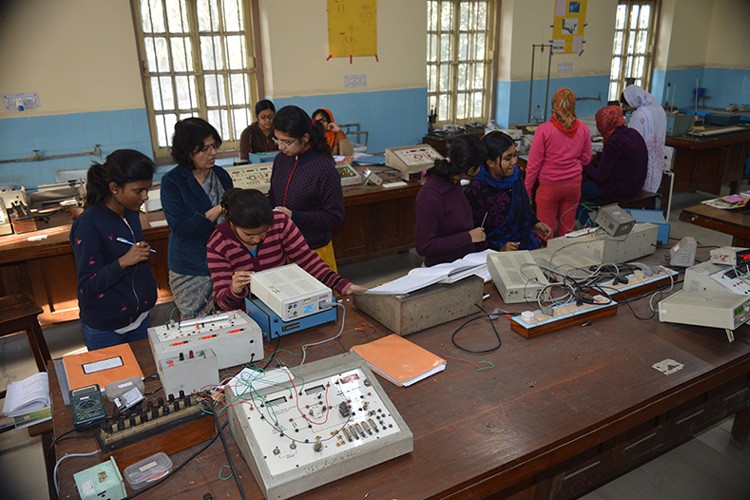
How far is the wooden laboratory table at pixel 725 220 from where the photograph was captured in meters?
3.34

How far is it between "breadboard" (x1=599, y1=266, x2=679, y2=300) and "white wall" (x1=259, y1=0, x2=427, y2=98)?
13.3ft

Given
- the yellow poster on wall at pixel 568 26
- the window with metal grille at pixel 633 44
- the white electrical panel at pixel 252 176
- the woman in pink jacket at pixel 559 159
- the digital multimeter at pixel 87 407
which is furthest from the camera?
the window with metal grille at pixel 633 44

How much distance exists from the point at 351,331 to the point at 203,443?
28.4 inches

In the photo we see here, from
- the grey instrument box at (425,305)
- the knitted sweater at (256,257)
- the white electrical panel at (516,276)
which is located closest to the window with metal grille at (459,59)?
the white electrical panel at (516,276)

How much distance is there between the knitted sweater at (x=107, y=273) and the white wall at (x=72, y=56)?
2.91m

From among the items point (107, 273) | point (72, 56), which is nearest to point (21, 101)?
point (72, 56)

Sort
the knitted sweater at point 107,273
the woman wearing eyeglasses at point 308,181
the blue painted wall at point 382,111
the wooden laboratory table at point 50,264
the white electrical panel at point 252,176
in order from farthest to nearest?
the blue painted wall at point 382,111, the white electrical panel at point 252,176, the wooden laboratory table at point 50,264, the woman wearing eyeglasses at point 308,181, the knitted sweater at point 107,273

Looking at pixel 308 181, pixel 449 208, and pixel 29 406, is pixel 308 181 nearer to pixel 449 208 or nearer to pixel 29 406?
pixel 449 208

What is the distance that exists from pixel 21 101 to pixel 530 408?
460 cm

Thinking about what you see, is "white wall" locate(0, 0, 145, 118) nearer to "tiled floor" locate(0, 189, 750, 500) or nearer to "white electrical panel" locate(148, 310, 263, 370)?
"tiled floor" locate(0, 189, 750, 500)

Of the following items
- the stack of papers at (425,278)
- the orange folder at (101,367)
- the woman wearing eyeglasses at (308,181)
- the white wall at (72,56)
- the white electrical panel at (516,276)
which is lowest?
the orange folder at (101,367)

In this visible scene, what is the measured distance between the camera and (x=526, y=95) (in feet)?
22.9

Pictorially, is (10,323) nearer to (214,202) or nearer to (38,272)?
(38,272)

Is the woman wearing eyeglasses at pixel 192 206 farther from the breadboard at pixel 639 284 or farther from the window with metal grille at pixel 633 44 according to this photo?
the window with metal grille at pixel 633 44
